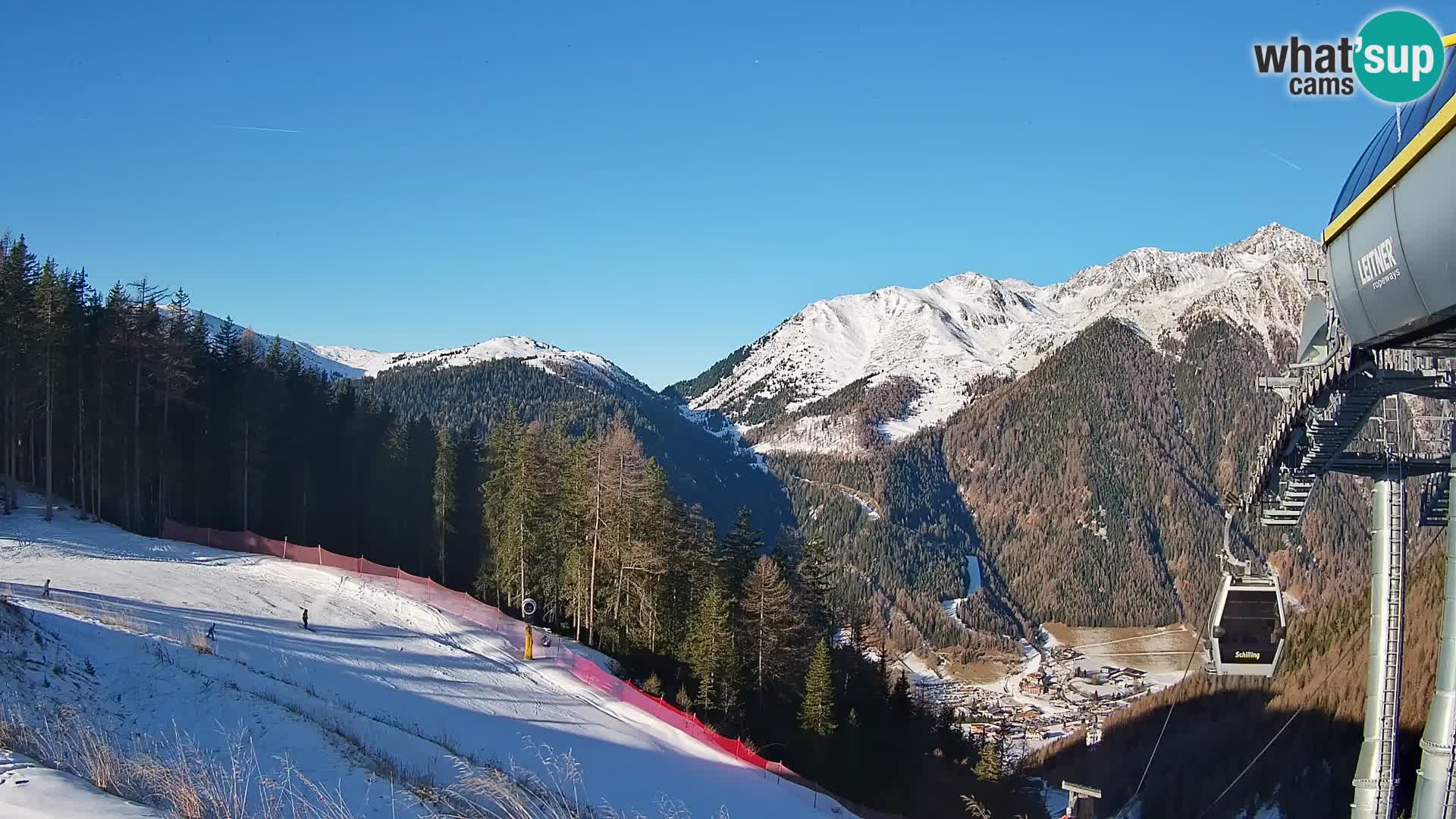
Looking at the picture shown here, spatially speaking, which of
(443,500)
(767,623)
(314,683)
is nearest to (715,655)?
(767,623)

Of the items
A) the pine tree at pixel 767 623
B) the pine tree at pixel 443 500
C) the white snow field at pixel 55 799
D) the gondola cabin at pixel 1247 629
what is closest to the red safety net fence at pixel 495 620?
the pine tree at pixel 767 623

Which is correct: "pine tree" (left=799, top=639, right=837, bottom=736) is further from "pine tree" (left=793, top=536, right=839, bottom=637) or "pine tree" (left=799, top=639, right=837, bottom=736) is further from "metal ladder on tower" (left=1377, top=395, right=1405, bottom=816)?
"metal ladder on tower" (left=1377, top=395, right=1405, bottom=816)

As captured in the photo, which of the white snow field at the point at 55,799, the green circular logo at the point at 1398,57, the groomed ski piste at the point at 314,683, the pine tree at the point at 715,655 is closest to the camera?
the white snow field at the point at 55,799

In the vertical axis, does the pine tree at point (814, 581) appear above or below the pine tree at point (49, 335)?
below

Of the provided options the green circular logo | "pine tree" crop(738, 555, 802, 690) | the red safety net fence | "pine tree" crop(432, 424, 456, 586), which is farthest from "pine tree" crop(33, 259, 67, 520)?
the green circular logo

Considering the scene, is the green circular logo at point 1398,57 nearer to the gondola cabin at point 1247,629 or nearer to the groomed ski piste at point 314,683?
the gondola cabin at point 1247,629

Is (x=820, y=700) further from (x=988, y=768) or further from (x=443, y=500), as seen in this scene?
(x=443, y=500)
